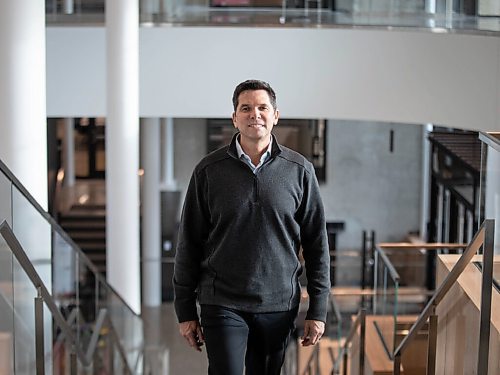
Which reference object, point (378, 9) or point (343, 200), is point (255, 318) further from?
point (343, 200)

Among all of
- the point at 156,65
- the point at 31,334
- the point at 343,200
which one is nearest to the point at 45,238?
the point at 31,334

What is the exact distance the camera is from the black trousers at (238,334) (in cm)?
324

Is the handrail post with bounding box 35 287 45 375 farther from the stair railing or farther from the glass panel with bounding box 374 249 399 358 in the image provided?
the stair railing

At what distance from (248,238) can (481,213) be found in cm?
107

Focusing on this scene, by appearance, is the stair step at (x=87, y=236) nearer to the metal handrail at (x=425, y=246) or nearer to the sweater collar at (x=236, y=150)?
the metal handrail at (x=425, y=246)

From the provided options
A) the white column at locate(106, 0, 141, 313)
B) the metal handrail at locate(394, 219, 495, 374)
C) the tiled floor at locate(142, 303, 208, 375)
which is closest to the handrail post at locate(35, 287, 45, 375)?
the metal handrail at locate(394, 219, 495, 374)

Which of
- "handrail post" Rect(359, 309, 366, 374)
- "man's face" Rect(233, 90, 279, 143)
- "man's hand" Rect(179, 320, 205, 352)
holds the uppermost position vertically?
"man's face" Rect(233, 90, 279, 143)

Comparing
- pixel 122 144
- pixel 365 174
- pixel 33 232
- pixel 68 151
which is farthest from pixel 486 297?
pixel 68 151

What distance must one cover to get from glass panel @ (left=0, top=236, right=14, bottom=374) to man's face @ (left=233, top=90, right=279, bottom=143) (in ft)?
4.07

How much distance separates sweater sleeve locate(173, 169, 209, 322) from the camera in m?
3.22

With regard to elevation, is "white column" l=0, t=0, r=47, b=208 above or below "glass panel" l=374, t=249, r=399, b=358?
above

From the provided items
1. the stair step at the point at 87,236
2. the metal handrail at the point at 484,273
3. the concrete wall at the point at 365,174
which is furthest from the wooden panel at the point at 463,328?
the stair step at the point at 87,236

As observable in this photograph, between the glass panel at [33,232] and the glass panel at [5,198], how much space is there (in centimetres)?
5

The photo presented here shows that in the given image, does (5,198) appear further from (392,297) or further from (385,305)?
(385,305)
